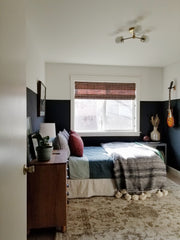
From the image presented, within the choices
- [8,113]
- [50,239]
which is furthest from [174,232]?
[8,113]

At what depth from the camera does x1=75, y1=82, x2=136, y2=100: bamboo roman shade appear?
4484 millimetres

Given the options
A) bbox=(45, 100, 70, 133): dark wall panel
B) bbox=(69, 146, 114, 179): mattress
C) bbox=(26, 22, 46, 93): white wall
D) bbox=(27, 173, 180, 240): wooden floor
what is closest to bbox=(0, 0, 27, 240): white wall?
bbox=(27, 173, 180, 240): wooden floor

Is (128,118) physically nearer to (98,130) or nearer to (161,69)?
(98,130)

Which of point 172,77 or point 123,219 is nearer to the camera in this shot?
point 123,219

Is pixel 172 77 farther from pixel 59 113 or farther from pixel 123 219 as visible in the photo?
pixel 123 219

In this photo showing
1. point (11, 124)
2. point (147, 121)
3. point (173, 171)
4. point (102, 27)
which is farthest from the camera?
point (147, 121)

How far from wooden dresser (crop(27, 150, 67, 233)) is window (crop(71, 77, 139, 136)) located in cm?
245

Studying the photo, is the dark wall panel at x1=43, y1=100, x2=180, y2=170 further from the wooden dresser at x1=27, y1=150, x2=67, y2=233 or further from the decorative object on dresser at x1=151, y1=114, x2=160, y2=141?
the wooden dresser at x1=27, y1=150, x2=67, y2=233

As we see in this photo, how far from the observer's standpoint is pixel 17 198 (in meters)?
1.07

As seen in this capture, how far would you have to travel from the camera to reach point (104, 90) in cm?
456

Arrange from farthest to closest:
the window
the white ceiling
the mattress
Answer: the window
the mattress
the white ceiling

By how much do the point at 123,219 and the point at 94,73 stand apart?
321 centimetres

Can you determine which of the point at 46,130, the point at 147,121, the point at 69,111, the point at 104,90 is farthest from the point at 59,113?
the point at 147,121

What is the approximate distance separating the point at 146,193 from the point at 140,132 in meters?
1.95
